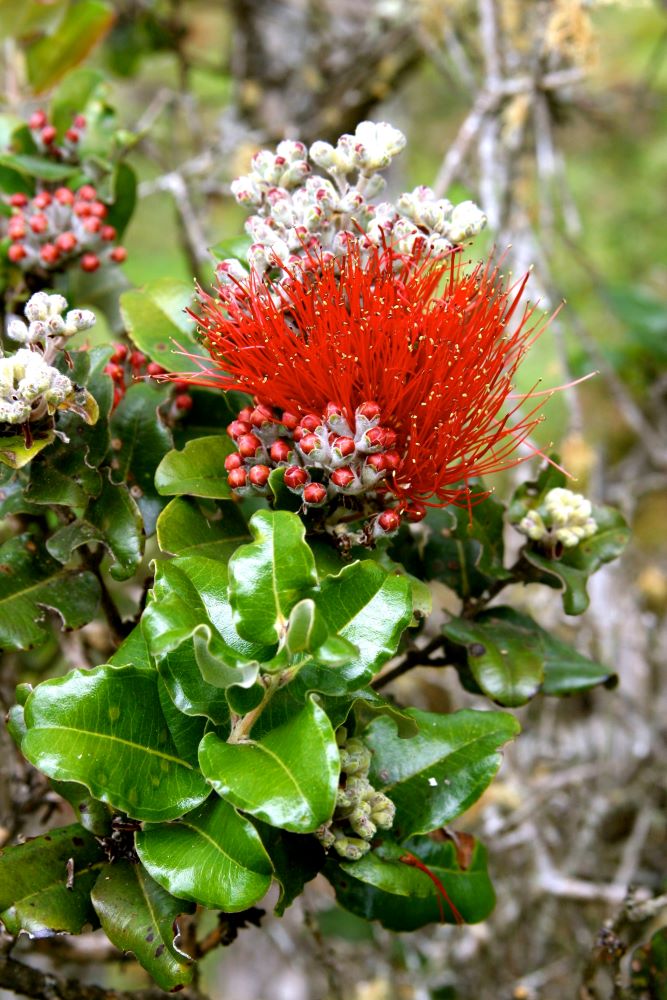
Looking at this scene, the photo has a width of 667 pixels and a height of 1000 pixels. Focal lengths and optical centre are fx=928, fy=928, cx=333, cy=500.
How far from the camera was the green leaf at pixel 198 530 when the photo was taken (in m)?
0.81

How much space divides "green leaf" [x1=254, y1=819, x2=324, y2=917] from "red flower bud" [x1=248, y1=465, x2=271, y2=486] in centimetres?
28

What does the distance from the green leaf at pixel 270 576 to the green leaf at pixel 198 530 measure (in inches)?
4.5

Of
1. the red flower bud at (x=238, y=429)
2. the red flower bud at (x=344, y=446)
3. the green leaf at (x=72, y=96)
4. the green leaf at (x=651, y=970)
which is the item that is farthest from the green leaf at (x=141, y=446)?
the green leaf at (x=651, y=970)

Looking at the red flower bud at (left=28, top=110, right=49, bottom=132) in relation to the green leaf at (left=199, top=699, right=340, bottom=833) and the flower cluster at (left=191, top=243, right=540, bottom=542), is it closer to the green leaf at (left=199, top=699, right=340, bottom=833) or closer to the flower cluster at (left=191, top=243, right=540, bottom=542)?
the flower cluster at (left=191, top=243, right=540, bottom=542)

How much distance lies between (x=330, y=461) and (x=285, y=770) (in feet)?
0.84

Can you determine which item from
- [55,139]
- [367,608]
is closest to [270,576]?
[367,608]

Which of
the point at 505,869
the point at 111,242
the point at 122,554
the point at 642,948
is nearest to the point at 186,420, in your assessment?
the point at 122,554

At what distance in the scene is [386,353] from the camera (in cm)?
79

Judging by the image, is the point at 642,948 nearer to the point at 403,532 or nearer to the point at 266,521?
the point at 403,532

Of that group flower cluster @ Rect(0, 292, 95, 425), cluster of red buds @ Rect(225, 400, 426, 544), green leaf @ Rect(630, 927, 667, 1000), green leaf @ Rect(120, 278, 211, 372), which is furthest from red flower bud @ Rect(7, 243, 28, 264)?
green leaf @ Rect(630, 927, 667, 1000)

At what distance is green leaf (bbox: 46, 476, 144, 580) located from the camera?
0.85m

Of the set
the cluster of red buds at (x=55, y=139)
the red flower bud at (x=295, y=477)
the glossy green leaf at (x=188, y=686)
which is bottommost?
the glossy green leaf at (x=188, y=686)

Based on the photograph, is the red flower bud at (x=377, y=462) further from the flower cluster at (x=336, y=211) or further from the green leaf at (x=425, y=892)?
the green leaf at (x=425, y=892)

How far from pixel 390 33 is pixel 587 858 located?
225cm
